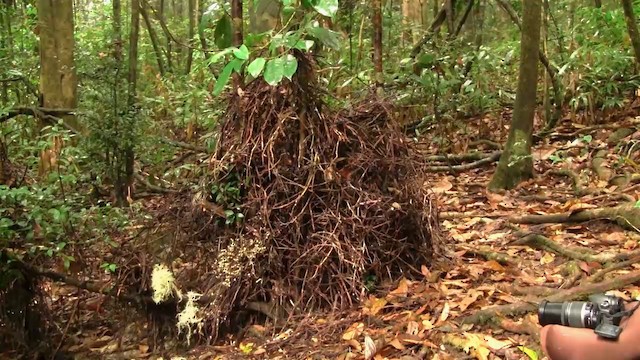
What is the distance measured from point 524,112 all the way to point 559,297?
114 inches

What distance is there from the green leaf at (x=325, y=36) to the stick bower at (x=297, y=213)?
1.30ft

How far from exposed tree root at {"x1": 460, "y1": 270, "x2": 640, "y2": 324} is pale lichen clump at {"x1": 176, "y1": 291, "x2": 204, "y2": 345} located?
186cm

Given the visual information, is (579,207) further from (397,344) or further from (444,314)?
(397,344)

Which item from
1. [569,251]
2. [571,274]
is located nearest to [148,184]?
[569,251]

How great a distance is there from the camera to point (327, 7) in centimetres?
379

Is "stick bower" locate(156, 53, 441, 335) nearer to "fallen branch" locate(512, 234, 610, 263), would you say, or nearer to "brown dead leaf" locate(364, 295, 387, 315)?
"brown dead leaf" locate(364, 295, 387, 315)

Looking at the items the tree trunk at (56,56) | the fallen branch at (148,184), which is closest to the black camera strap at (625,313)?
the fallen branch at (148,184)

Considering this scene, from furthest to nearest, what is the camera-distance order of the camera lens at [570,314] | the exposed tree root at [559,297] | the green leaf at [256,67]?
the green leaf at [256,67] → the exposed tree root at [559,297] → the camera lens at [570,314]

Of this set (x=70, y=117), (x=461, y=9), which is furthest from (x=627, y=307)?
(x=461, y=9)

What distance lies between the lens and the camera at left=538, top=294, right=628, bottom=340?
2.54 m

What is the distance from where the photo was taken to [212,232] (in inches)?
188

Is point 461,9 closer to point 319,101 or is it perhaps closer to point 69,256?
point 319,101

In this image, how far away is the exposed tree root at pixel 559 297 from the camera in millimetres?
3732

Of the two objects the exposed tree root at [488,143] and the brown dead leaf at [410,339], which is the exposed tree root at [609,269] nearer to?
the brown dead leaf at [410,339]
